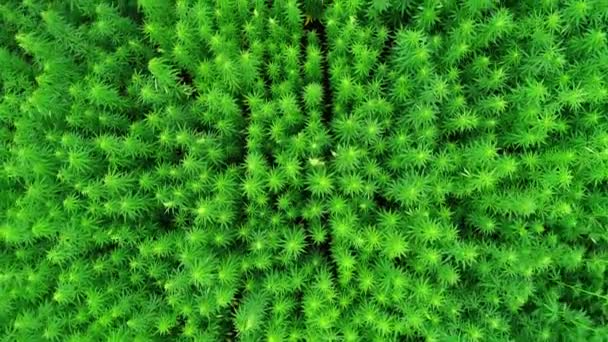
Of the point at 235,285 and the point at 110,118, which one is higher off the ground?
the point at 110,118

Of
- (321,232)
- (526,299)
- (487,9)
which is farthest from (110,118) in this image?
(526,299)

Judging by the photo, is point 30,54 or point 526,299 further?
point 30,54

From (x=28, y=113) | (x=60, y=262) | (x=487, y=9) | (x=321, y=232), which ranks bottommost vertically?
(x=60, y=262)

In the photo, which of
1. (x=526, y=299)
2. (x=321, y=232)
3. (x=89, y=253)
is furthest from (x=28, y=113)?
(x=526, y=299)

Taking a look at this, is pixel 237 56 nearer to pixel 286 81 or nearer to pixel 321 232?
pixel 286 81

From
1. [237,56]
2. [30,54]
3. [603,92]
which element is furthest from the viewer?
[30,54]

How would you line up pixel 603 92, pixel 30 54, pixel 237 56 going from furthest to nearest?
pixel 30 54 → pixel 237 56 → pixel 603 92

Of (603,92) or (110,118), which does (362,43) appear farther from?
(110,118)
